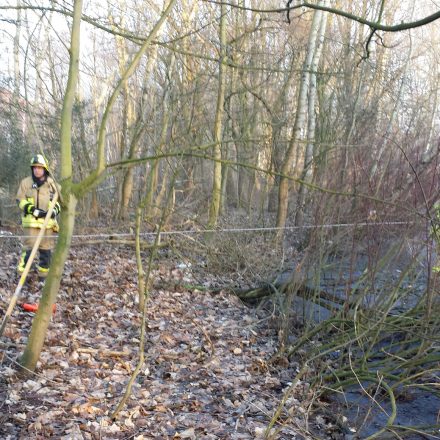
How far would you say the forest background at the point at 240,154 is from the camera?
4559mm

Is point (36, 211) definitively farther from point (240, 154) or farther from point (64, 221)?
point (240, 154)

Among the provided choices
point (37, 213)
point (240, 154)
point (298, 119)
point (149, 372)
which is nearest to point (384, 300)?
point (149, 372)

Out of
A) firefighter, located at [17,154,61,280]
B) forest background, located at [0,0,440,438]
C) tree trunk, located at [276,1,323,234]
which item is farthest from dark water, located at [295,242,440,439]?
tree trunk, located at [276,1,323,234]

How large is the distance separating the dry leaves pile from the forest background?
45 centimetres

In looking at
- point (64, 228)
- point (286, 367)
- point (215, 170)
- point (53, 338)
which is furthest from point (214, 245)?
point (64, 228)

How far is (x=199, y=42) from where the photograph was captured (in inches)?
424

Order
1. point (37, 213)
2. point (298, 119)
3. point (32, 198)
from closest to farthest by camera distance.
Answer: point (37, 213) → point (32, 198) → point (298, 119)

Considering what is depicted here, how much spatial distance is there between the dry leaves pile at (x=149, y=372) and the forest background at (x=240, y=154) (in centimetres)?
45

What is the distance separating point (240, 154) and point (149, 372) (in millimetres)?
9562

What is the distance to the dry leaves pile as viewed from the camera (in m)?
4.10

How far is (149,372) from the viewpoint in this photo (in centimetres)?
519

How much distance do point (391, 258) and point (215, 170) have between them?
572 cm

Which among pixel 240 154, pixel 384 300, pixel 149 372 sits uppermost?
pixel 240 154

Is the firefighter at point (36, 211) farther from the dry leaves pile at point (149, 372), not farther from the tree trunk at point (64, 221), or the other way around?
the tree trunk at point (64, 221)
